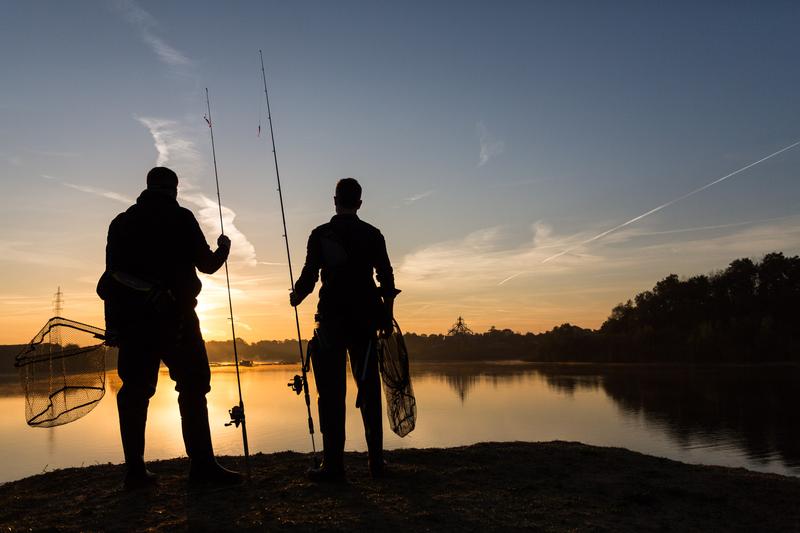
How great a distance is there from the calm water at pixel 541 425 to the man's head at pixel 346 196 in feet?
31.2

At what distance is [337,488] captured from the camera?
5512mm

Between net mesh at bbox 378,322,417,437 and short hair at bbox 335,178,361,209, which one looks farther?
net mesh at bbox 378,322,417,437

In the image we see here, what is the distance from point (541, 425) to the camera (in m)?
32.0

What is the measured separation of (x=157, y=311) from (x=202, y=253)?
2.26ft

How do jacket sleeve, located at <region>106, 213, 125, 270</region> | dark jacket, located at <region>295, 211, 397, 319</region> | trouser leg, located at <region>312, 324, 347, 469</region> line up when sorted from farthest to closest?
dark jacket, located at <region>295, 211, 397, 319</region> → trouser leg, located at <region>312, 324, 347, 469</region> → jacket sleeve, located at <region>106, 213, 125, 270</region>

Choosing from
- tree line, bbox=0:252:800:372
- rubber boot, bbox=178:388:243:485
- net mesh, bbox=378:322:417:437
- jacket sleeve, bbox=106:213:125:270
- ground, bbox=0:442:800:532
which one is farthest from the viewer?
tree line, bbox=0:252:800:372

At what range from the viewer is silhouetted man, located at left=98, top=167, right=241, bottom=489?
18.0 feet

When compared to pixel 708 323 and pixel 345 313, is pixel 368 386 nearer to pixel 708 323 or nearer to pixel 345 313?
pixel 345 313

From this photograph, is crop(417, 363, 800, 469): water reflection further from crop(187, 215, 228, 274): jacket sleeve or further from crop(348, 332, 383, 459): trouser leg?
crop(187, 215, 228, 274): jacket sleeve

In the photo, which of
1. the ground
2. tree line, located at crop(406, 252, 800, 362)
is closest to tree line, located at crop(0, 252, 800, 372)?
tree line, located at crop(406, 252, 800, 362)

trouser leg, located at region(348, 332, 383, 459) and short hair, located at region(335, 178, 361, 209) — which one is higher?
short hair, located at region(335, 178, 361, 209)

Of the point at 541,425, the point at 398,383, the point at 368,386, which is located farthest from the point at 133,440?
the point at 541,425

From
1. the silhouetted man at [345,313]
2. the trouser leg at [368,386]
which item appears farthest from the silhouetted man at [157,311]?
the trouser leg at [368,386]

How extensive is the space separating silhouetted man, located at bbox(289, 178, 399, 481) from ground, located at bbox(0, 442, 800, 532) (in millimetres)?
500
